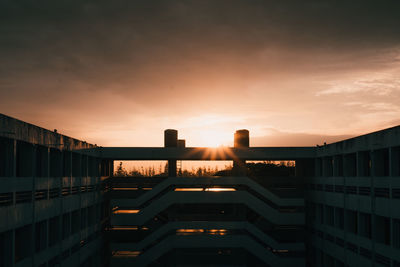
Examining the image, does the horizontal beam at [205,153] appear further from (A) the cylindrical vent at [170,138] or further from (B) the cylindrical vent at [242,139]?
(B) the cylindrical vent at [242,139]

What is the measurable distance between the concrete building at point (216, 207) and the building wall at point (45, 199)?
10cm

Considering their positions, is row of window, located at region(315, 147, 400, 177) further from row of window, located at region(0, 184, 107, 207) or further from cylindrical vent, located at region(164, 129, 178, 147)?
row of window, located at region(0, 184, 107, 207)

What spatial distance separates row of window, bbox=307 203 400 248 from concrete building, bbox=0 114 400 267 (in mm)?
80

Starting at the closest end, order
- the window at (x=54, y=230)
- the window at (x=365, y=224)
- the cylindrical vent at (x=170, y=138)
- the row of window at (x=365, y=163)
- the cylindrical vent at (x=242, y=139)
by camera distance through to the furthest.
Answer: the row of window at (x=365, y=163) < the window at (x=54, y=230) < the window at (x=365, y=224) < the cylindrical vent at (x=170, y=138) < the cylindrical vent at (x=242, y=139)

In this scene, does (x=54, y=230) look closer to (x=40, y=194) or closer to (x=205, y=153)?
(x=40, y=194)

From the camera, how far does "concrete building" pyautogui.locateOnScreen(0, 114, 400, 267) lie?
29.0 m

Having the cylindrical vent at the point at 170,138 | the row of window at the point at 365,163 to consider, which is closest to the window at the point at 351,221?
the row of window at the point at 365,163

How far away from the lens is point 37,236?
92.6 feet

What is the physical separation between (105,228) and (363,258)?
30010mm

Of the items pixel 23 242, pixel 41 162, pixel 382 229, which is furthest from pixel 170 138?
pixel 382 229

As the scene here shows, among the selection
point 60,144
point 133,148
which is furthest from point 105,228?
point 60,144

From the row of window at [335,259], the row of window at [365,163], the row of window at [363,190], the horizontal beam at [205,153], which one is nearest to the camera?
the row of window at [363,190]

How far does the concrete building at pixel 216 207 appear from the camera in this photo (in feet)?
95.0

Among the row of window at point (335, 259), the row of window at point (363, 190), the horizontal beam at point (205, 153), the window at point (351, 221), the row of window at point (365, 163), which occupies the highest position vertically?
the horizontal beam at point (205, 153)
